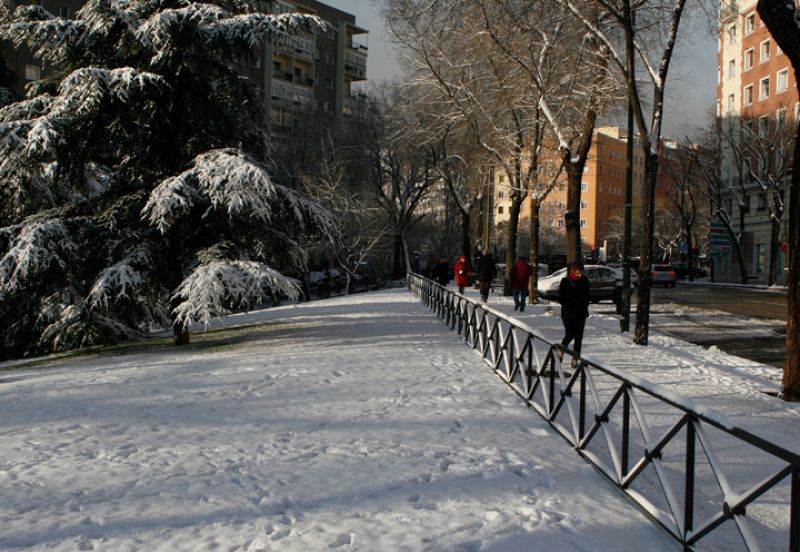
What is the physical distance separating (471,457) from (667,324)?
15.5m

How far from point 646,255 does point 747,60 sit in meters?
48.2

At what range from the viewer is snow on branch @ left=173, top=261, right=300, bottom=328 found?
12.1 m

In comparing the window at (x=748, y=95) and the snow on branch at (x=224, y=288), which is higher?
the window at (x=748, y=95)

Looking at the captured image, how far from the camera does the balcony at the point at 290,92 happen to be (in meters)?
60.3

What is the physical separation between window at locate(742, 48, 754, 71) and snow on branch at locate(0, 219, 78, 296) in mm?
53665

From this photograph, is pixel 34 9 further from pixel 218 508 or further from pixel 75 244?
pixel 218 508

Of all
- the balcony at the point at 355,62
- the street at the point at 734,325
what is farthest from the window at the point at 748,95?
Result: the balcony at the point at 355,62

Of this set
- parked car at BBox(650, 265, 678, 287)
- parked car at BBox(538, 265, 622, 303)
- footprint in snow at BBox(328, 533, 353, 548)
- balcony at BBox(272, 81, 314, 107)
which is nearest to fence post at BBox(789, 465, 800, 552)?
footprint in snow at BBox(328, 533, 353, 548)

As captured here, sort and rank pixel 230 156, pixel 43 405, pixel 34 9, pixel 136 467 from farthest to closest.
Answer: pixel 34 9 → pixel 230 156 → pixel 43 405 → pixel 136 467

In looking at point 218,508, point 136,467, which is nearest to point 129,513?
point 218,508

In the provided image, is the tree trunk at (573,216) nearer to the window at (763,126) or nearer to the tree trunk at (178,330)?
the tree trunk at (178,330)

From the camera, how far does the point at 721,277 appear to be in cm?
5559

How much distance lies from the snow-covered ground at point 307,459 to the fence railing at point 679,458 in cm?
20

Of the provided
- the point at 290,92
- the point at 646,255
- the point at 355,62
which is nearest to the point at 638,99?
the point at 646,255
